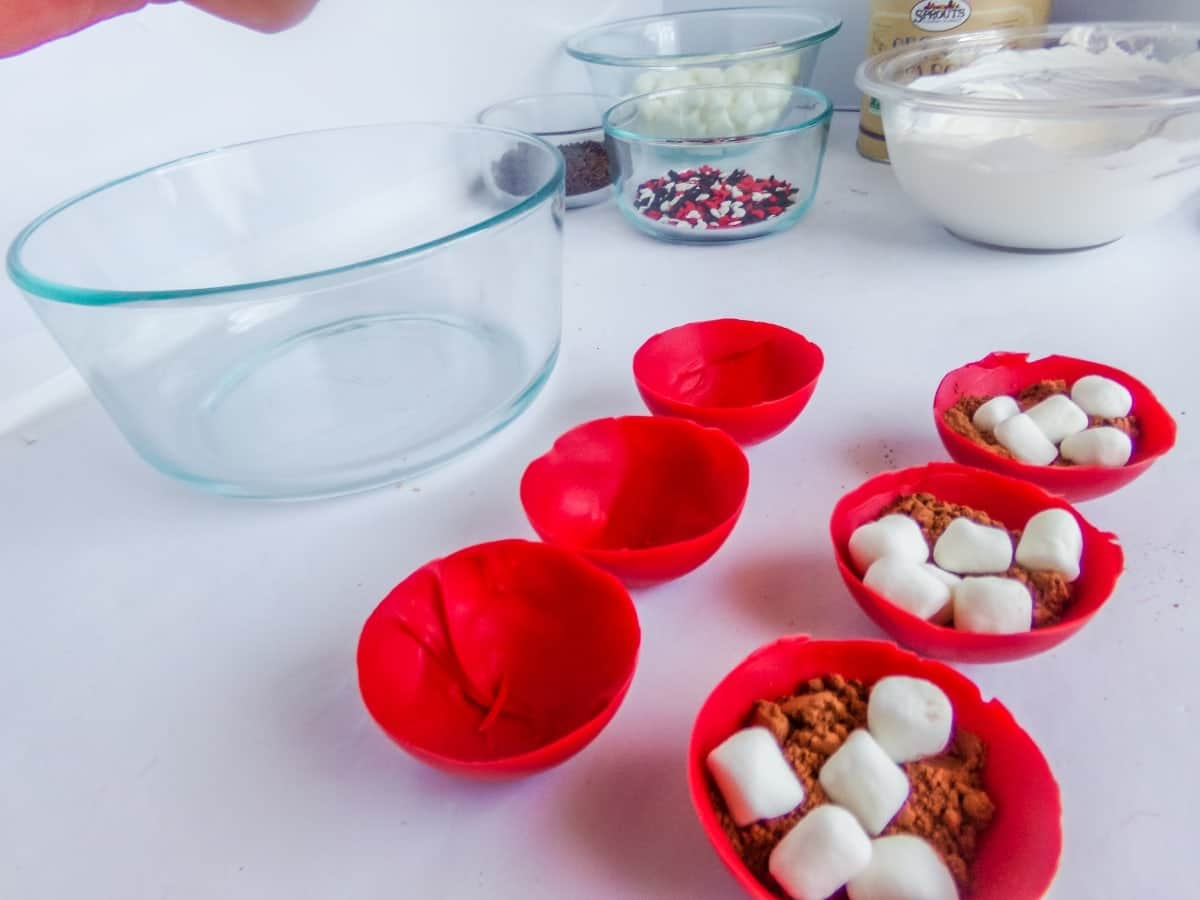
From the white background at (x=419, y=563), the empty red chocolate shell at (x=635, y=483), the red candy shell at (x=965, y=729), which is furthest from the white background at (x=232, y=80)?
the red candy shell at (x=965, y=729)

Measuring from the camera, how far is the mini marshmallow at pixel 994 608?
35cm

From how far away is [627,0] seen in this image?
42.1 inches

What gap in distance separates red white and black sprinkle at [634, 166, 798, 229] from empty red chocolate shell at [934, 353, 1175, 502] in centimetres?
34

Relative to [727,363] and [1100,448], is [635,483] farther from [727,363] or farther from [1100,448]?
[1100,448]

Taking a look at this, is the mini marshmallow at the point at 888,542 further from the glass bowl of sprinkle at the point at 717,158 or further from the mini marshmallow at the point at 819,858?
the glass bowl of sprinkle at the point at 717,158

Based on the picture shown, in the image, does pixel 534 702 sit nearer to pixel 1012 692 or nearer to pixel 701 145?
pixel 1012 692

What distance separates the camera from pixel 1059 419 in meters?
0.47

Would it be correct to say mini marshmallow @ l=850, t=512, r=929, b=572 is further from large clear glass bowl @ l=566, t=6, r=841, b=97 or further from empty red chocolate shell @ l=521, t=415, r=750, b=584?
large clear glass bowl @ l=566, t=6, r=841, b=97

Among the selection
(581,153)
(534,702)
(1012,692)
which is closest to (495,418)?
(534,702)

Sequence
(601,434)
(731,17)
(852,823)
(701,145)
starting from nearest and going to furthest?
(852,823), (601,434), (701,145), (731,17)

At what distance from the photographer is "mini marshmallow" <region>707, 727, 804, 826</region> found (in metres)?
0.30

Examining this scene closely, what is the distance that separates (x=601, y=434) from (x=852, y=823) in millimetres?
262

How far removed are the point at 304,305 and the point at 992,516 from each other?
20.5 inches

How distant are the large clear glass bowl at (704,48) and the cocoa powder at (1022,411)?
54 cm
